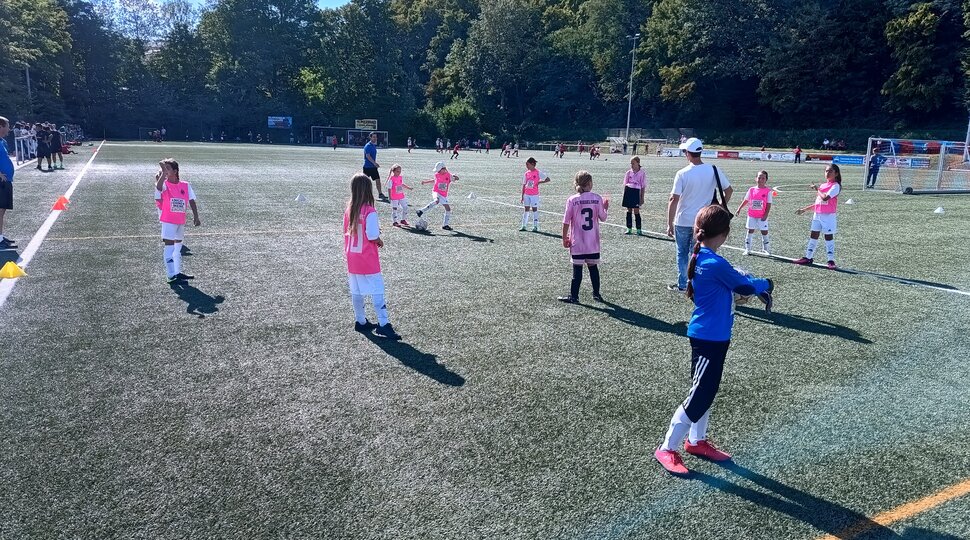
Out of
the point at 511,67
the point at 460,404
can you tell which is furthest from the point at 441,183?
the point at 511,67

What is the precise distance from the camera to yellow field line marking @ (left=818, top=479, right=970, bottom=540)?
3.85m

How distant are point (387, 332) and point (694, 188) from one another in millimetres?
4604

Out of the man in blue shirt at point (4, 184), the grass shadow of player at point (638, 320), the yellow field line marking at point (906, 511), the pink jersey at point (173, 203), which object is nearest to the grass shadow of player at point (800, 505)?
the yellow field line marking at point (906, 511)

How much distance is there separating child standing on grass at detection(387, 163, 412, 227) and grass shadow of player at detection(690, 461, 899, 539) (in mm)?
12186

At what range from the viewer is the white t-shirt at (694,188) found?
865cm

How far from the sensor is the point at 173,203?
9.45 meters

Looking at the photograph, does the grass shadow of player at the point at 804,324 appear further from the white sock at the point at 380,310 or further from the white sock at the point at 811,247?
the white sock at the point at 380,310

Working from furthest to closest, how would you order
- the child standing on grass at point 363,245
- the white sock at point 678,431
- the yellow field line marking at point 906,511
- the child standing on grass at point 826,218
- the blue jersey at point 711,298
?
the child standing on grass at point 826,218
the child standing on grass at point 363,245
the white sock at point 678,431
the blue jersey at point 711,298
the yellow field line marking at point 906,511

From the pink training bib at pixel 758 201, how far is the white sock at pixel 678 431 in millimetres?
9200

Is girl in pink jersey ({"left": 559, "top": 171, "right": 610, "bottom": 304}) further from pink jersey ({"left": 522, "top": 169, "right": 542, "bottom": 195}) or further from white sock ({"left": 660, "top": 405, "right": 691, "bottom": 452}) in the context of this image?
pink jersey ({"left": 522, "top": 169, "right": 542, "bottom": 195})

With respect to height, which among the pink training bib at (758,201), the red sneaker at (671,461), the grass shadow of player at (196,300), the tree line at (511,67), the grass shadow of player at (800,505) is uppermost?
the tree line at (511,67)

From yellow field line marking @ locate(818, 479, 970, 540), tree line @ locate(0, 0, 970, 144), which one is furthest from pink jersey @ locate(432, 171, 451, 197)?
tree line @ locate(0, 0, 970, 144)

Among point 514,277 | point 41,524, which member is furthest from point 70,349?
point 514,277

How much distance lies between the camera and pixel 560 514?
400 centimetres
